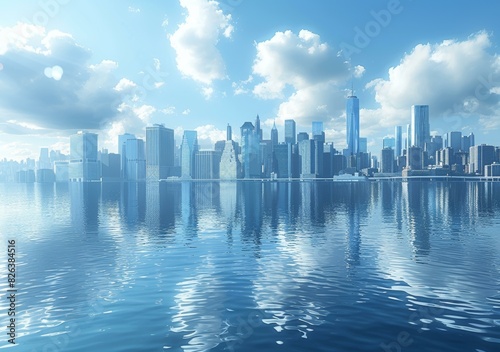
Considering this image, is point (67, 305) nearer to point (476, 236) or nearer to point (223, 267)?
point (223, 267)

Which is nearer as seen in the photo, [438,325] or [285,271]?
[438,325]

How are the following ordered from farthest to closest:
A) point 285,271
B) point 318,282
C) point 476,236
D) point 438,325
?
point 476,236 < point 285,271 < point 318,282 < point 438,325

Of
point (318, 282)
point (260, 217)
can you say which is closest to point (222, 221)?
point (260, 217)

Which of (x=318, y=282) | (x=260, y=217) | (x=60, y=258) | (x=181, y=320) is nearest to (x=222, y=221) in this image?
(x=260, y=217)

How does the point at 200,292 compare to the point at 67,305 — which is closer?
the point at 67,305

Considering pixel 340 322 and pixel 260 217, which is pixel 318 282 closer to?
pixel 340 322

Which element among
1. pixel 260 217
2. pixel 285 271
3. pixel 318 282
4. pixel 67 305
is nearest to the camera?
pixel 67 305

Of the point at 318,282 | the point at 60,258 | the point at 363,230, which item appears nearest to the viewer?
the point at 318,282

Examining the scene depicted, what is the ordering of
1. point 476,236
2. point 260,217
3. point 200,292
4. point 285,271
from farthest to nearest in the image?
point 260,217 < point 476,236 < point 285,271 < point 200,292
